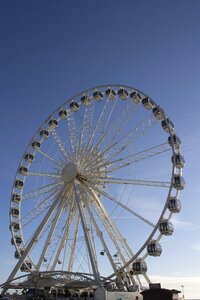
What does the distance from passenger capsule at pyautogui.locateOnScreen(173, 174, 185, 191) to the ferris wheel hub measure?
975 cm

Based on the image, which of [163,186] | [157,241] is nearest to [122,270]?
[157,241]

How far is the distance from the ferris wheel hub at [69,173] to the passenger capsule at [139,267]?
33.6 ft

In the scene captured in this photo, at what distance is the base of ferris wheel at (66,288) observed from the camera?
1227 inches

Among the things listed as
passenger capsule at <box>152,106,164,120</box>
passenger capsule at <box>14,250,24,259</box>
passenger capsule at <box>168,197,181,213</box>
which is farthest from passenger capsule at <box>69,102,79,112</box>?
passenger capsule at <box>168,197,181,213</box>

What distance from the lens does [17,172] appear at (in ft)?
142

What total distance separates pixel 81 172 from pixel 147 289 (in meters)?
12.3

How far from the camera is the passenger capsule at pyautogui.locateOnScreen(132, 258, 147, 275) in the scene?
102 ft

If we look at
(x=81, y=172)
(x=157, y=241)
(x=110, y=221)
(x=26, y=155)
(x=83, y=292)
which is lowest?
(x=83, y=292)

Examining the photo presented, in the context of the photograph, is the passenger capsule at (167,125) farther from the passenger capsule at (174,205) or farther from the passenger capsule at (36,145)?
the passenger capsule at (36,145)

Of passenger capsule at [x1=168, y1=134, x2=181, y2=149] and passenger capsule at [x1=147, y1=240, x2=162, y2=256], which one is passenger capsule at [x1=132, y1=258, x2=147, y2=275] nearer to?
passenger capsule at [x1=147, y1=240, x2=162, y2=256]

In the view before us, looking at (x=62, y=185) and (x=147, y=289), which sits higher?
(x=62, y=185)

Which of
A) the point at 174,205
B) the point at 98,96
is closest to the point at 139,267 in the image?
the point at 174,205

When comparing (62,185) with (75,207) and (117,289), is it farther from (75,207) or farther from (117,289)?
(117,289)

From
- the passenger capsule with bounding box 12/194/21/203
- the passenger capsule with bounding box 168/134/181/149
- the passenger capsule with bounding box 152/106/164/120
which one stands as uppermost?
the passenger capsule with bounding box 152/106/164/120
